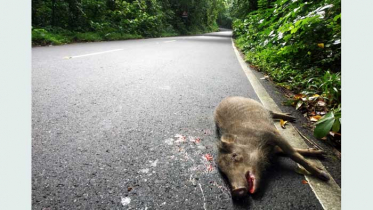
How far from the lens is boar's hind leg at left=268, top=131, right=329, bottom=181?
1755 millimetres

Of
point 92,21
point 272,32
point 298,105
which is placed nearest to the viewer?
point 298,105

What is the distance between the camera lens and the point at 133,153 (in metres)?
1.97

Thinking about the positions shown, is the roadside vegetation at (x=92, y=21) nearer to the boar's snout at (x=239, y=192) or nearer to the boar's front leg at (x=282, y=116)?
the boar's front leg at (x=282, y=116)

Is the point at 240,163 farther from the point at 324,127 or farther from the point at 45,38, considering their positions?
the point at 45,38

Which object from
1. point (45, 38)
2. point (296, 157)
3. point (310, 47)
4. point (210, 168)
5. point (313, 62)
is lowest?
point (210, 168)

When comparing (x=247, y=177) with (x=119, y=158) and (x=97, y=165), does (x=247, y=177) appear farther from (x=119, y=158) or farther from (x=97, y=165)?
(x=97, y=165)

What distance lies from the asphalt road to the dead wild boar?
0.29ft

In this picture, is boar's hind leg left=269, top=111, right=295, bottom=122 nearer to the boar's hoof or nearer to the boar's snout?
the boar's hoof

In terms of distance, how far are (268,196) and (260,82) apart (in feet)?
11.1

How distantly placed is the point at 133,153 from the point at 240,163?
923mm

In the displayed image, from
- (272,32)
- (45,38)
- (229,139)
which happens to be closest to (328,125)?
(229,139)

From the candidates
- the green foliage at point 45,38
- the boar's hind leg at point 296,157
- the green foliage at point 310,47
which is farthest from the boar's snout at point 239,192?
the green foliage at point 45,38

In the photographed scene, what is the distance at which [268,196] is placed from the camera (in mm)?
1569

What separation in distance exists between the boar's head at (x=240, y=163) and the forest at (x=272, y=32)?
0.76 m
